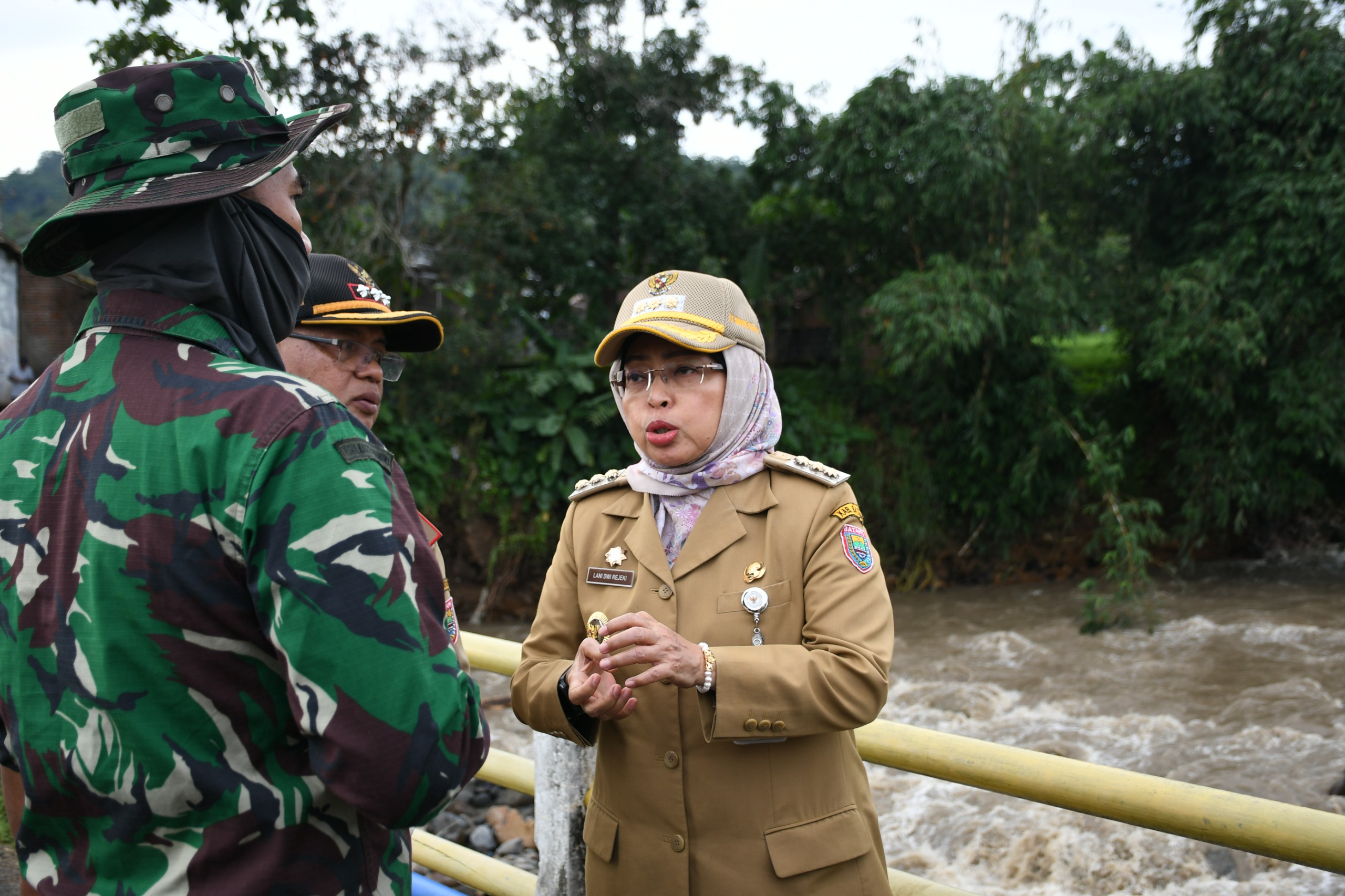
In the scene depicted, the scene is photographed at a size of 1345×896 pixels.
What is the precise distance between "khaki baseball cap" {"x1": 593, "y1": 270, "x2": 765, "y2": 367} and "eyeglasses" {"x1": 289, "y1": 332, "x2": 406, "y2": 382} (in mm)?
646

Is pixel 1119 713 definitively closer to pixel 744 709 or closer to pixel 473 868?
pixel 473 868

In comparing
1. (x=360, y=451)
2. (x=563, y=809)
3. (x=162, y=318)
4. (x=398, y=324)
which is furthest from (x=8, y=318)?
(x=360, y=451)

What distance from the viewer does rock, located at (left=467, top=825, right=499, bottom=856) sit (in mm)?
5465

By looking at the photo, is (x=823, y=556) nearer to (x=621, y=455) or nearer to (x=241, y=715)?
(x=241, y=715)

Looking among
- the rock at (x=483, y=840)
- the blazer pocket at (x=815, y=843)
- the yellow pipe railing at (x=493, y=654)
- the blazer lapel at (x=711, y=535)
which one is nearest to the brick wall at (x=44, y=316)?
the rock at (x=483, y=840)

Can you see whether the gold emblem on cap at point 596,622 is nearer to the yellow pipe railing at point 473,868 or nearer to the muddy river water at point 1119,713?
the yellow pipe railing at point 473,868

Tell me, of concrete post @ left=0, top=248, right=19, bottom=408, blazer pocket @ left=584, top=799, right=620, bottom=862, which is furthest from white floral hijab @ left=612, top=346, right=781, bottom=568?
concrete post @ left=0, top=248, right=19, bottom=408

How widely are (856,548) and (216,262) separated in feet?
3.88

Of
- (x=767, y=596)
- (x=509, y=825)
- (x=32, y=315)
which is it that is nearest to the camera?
(x=767, y=596)

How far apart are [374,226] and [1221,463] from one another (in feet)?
33.5

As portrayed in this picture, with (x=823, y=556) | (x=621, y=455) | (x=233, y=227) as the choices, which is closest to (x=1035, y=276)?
(x=621, y=455)

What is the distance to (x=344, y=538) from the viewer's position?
41.7 inches

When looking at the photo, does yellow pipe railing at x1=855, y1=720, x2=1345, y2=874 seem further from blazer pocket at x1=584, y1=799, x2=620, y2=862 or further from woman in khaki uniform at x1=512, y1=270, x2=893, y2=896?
blazer pocket at x1=584, y1=799, x2=620, y2=862

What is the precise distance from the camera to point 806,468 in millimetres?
1854
